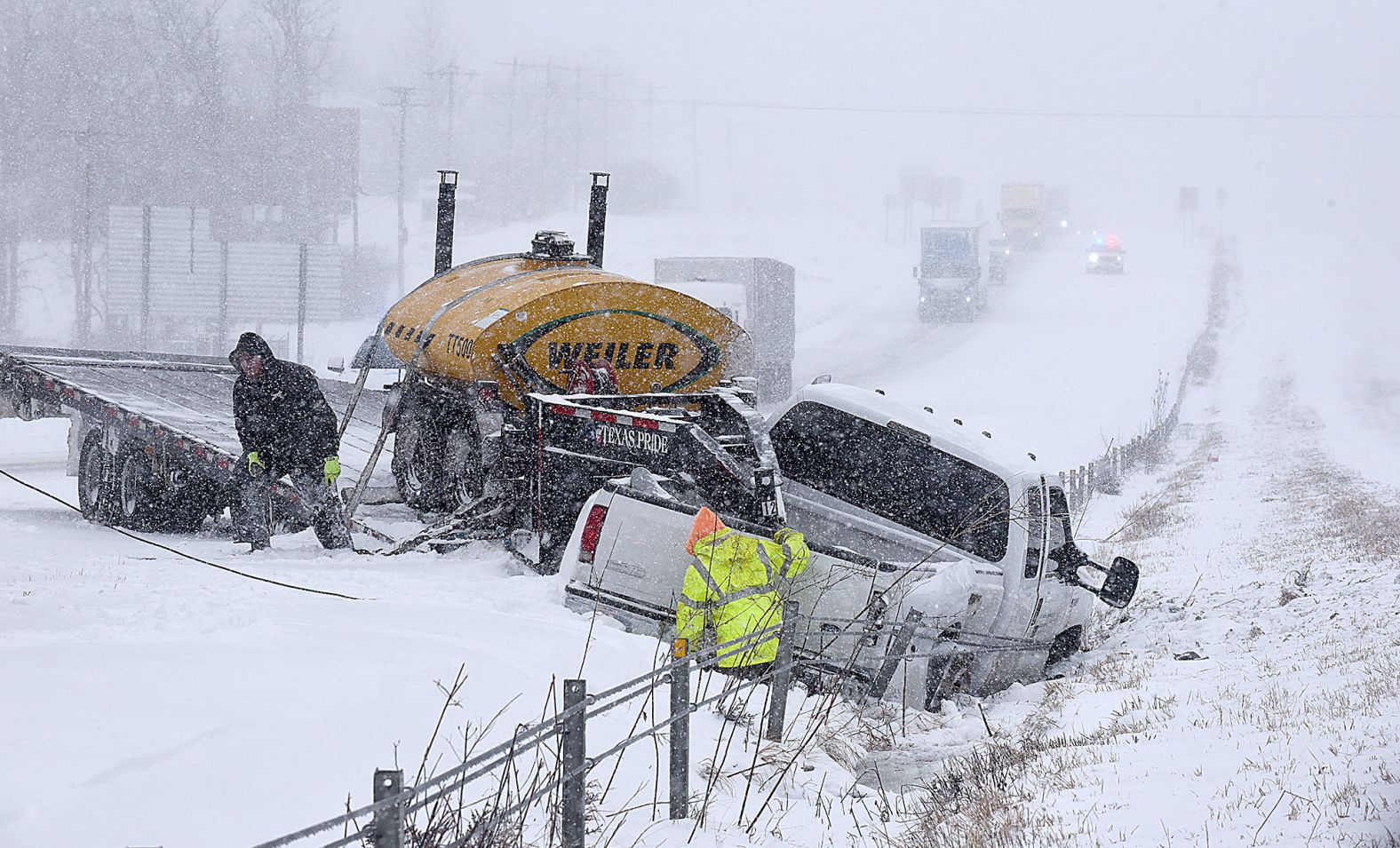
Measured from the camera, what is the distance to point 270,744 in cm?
450

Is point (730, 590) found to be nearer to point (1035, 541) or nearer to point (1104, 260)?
point (1035, 541)

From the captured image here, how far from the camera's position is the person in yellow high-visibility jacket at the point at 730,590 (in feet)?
21.4

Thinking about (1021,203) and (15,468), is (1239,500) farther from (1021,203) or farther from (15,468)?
(1021,203)

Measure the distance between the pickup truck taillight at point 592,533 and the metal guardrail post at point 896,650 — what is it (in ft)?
6.00

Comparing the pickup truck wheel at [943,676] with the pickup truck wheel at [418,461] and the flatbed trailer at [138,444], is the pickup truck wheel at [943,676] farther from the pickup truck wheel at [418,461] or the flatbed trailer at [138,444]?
the pickup truck wheel at [418,461]

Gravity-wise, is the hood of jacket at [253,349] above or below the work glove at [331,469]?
above

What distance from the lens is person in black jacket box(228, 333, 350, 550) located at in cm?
995

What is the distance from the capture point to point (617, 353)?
11312 millimetres

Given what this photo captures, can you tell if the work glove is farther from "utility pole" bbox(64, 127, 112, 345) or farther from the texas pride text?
"utility pole" bbox(64, 127, 112, 345)

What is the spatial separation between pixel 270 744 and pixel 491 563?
198 inches

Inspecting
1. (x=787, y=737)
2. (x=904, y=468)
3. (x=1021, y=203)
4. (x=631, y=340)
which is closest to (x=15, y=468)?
(x=631, y=340)

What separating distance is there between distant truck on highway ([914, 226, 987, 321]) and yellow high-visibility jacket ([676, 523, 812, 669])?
143 feet

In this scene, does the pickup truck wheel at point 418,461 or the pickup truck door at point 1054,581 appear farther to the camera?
the pickup truck wheel at point 418,461

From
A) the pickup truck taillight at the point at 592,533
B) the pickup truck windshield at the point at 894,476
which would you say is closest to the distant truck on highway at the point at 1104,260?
the pickup truck windshield at the point at 894,476
